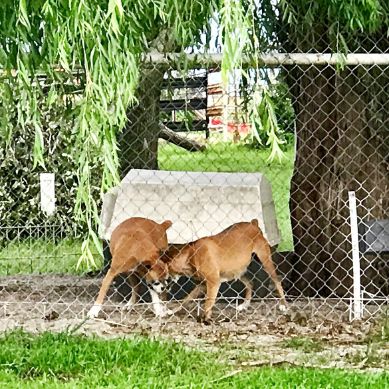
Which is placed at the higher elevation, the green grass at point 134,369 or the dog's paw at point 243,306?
the green grass at point 134,369

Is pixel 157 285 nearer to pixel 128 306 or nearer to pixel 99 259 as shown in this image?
pixel 128 306

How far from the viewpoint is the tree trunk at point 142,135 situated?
6.46m

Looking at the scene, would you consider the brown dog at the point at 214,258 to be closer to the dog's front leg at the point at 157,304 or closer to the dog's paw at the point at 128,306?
the dog's front leg at the point at 157,304

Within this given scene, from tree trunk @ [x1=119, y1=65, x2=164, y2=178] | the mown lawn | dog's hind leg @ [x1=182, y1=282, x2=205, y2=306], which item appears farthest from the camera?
the mown lawn

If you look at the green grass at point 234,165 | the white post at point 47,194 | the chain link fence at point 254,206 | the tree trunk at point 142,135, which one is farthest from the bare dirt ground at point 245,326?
the white post at point 47,194

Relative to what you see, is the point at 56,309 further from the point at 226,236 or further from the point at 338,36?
the point at 338,36

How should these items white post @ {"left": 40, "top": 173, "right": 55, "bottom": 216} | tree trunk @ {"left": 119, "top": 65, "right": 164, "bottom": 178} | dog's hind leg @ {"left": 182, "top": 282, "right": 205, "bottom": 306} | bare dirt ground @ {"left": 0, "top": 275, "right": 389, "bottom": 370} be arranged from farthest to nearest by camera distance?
white post @ {"left": 40, "top": 173, "right": 55, "bottom": 216} → tree trunk @ {"left": 119, "top": 65, "right": 164, "bottom": 178} → dog's hind leg @ {"left": 182, "top": 282, "right": 205, "bottom": 306} → bare dirt ground @ {"left": 0, "top": 275, "right": 389, "bottom": 370}

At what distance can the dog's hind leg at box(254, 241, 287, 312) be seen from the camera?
5672 mm

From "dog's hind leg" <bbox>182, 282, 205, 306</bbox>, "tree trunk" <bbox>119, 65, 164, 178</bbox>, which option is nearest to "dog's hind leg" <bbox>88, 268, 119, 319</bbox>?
"dog's hind leg" <bbox>182, 282, 205, 306</bbox>

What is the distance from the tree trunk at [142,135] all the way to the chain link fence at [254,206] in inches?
0.6

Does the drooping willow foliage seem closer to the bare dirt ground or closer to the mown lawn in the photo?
the bare dirt ground

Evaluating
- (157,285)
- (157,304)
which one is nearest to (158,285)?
(157,285)

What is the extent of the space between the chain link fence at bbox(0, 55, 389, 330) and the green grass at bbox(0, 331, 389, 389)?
0.89 metres

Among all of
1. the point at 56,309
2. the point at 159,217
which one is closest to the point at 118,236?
the point at 159,217
